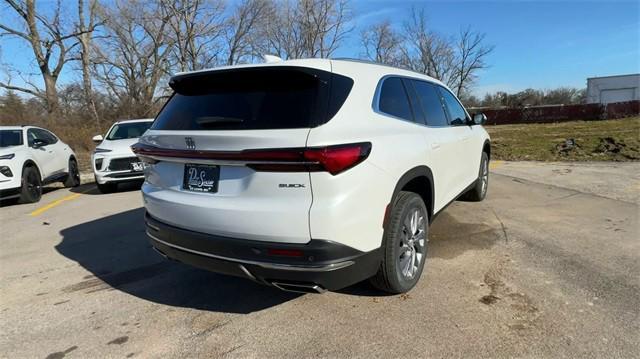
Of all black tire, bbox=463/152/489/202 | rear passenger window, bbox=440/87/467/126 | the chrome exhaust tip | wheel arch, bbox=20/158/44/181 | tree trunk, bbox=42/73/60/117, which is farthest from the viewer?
tree trunk, bbox=42/73/60/117

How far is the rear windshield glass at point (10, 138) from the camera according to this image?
353 inches

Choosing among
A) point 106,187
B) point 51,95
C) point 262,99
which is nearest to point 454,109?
point 262,99

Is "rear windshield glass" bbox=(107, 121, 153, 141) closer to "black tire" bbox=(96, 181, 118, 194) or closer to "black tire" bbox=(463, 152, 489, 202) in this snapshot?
"black tire" bbox=(96, 181, 118, 194)

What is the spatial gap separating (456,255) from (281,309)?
2.01 m

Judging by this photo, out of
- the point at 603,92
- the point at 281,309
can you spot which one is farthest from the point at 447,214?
the point at 603,92

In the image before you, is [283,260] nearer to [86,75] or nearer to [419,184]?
[419,184]

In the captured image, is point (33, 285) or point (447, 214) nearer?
point (33, 285)

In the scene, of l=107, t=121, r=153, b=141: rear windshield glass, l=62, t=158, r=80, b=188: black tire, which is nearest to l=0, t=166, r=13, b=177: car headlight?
l=107, t=121, r=153, b=141: rear windshield glass

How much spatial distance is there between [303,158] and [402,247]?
1311mm

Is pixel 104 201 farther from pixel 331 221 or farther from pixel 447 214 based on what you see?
pixel 331 221

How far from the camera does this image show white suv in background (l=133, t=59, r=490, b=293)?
2.68m

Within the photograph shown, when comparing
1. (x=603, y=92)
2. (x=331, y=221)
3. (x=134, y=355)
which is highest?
(x=603, y=92)

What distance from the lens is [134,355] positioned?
9.39ft

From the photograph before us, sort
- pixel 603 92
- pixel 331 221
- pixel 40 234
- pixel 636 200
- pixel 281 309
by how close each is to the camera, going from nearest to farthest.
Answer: pixel 331 221 → pixel 281 309 → pixel 40 234 → pixel 636 200 → pixel 603 92
